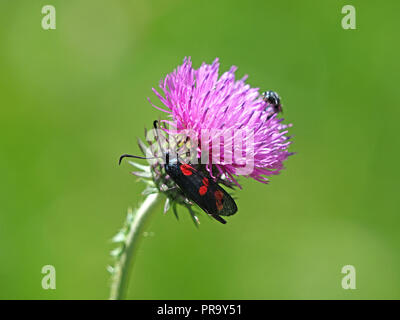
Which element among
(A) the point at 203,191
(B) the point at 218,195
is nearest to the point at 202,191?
(A) the point at 203,191

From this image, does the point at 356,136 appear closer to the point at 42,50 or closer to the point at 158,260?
the point at 158,260

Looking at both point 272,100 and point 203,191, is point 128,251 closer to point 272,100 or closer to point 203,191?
point 203,191

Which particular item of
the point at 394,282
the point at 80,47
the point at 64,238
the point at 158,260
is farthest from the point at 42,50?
the point at 394,282

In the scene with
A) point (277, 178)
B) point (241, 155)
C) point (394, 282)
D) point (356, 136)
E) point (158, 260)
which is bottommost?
point (394, 282)

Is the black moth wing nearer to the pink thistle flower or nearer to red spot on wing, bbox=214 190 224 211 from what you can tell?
red spot on wing, bbox=214 190 224 211

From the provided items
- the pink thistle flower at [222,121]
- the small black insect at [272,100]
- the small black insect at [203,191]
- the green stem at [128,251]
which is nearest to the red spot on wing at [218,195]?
the small black insect at [203,191]

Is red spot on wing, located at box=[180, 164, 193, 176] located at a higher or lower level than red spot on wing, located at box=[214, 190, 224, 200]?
higher

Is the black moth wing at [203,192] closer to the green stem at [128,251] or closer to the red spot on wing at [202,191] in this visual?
the red spot on wing at [202,191]

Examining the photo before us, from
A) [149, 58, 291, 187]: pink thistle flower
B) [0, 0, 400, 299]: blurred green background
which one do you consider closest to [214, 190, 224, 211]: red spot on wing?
[149, 58, 291, 187]: pink thistle flower
